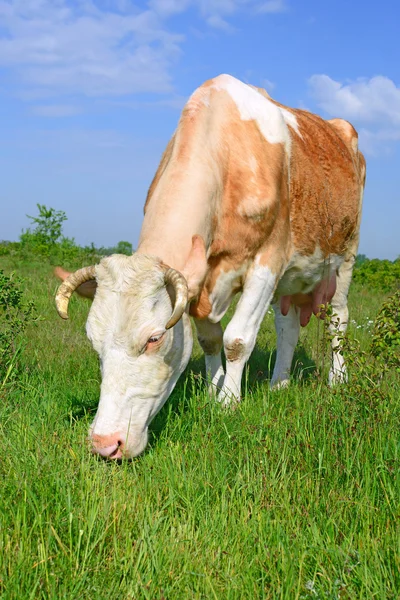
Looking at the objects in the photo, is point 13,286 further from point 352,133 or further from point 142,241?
point 352,133

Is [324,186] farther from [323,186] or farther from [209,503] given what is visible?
[209,503]

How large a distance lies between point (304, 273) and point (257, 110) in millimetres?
1651

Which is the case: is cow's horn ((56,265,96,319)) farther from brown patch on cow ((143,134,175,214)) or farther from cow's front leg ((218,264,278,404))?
cow's front leg ((218,264,278,404))

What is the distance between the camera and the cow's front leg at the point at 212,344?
20.8 feet

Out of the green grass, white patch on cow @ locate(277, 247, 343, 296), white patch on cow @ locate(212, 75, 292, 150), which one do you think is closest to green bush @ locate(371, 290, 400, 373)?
the green grass

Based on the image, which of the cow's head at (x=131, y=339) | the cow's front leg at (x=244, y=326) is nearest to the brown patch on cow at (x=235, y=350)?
the cow's front leg at (x=244, y=326)

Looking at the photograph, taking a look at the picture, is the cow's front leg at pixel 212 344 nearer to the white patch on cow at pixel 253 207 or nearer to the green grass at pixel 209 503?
the white patch on cow at pixel 253 207

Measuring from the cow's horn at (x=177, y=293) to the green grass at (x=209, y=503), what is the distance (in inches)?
29.8

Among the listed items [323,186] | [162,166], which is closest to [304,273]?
[323,186]

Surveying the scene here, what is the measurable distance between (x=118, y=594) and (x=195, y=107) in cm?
400

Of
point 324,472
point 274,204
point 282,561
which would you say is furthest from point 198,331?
point 282,561

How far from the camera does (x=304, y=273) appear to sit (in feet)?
21.4

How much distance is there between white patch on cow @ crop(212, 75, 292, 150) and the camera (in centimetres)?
568

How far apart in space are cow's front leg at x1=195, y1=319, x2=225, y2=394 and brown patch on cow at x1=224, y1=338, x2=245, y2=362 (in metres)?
0.87
